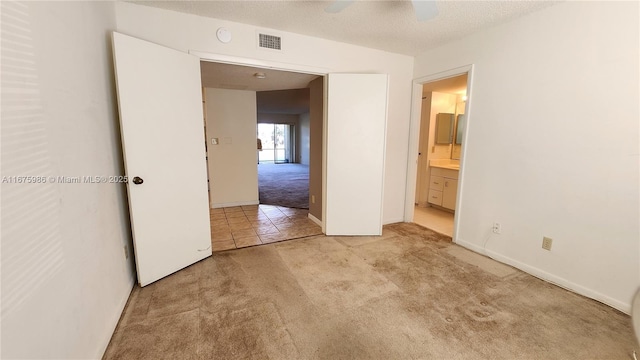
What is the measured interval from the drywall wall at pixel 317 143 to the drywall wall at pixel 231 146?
146 centimetres

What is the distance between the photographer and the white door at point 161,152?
1963 millimetres

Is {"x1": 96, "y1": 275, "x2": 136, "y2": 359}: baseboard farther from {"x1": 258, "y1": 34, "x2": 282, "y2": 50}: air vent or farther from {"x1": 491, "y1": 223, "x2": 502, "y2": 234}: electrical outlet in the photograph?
{"x1": 491, "y1": 223, "x2": 502, "y2": 234}: electrical outlet

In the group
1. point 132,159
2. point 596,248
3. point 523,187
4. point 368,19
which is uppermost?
point 368,19

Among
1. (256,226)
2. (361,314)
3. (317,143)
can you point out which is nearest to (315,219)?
(256,226)

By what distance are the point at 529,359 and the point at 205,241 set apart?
2617mm

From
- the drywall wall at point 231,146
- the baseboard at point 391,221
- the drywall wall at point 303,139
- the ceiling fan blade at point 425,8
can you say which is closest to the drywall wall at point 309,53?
the baseboard at point 391,221

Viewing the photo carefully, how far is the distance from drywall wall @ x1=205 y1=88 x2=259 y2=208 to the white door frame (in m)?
2.67

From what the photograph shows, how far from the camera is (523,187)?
248cm

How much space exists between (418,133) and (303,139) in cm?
887

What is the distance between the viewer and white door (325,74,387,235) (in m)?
3.07

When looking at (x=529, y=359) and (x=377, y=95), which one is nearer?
(x=529, y=359)

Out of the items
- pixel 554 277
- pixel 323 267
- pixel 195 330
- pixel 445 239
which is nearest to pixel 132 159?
pixel 195 330

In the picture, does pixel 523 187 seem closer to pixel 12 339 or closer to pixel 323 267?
pixel 323 267

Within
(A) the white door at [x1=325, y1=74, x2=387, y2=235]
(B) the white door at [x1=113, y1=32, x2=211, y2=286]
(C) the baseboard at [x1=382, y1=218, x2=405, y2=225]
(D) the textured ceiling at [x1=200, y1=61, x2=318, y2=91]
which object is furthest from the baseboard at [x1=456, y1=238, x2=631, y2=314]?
(B) the white door at [x1=113, y1=32, x2=211, y2=286]
